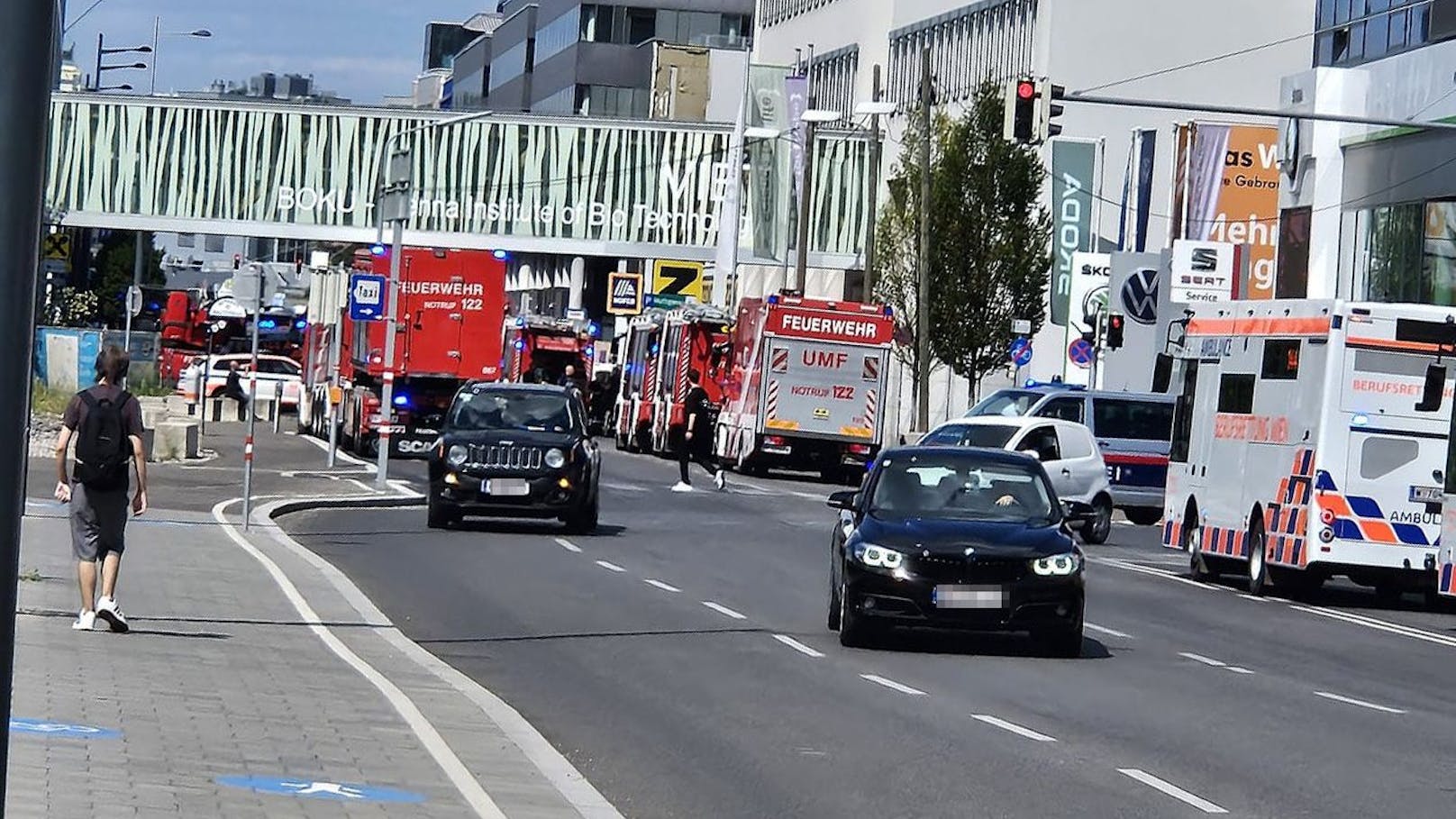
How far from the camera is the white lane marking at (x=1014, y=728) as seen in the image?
45.9 ft

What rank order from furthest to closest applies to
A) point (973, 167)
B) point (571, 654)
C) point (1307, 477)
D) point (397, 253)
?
point (973, 167)
point (397, 253)
point (1307, 477)
point (571, 654)

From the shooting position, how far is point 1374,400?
90.9ft

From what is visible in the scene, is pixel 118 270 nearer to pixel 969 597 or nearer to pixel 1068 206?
pixel 1068 206

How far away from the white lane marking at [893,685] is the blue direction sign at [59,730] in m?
5.99

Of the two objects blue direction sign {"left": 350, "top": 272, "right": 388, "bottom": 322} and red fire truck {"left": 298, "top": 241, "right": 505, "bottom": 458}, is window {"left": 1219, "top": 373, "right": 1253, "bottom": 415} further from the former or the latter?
red fire truck {"left": 298, "top": 241, "right": 505, "bottom": 458}

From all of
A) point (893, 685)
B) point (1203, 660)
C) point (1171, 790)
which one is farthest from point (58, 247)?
point (1171, 790)

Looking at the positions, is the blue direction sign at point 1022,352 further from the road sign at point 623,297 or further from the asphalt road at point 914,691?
the road sign at point 623,297

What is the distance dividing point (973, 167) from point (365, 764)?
5172 centimetres

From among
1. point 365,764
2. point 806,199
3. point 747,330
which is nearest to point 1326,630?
point 365,764

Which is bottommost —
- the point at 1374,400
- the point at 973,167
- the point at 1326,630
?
the point at 1326,630

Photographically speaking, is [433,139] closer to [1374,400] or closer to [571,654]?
[1374,400]

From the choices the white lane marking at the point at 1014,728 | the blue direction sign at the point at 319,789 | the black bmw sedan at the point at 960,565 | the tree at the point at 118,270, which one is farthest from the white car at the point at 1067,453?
the tree at the point at 118,270

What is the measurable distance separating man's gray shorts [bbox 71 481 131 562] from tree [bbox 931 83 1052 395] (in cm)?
4569

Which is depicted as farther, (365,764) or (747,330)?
(747,330)
